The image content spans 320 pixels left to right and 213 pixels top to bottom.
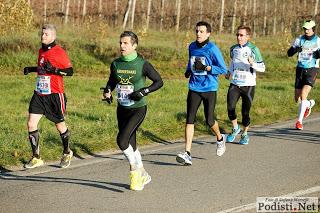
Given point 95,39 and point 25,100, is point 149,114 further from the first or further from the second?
point 95,39

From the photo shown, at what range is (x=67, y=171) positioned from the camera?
27.4 ft

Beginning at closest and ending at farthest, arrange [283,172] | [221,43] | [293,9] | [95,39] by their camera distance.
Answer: [283,172] → [95,39] → [221,43] → [293,9]

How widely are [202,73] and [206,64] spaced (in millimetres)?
160

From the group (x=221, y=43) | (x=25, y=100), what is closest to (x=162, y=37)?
(x=221, y=43)

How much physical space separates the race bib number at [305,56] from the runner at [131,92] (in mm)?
5394

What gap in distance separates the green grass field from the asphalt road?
3.00 ft

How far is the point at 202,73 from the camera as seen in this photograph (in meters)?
9.01

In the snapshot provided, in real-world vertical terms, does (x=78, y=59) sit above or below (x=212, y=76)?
below

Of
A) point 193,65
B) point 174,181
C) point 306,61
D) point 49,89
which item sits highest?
point 193,65

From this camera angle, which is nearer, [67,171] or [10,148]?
[67,171]

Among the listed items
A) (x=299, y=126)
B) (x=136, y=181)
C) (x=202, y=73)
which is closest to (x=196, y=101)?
(x=202, y=73)

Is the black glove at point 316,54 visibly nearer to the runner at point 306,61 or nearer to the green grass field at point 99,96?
the runner at point 306,61

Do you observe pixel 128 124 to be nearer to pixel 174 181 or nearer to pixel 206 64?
pixel 174 181

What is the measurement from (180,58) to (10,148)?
16057 millimetres
